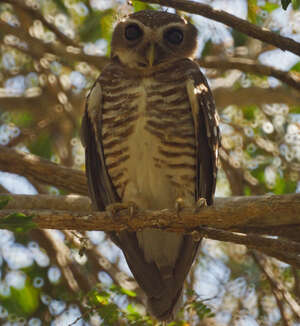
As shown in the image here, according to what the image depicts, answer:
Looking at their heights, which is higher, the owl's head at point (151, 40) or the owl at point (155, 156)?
the owl's head at point (151, 40)

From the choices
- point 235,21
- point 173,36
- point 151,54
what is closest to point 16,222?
point 235,21

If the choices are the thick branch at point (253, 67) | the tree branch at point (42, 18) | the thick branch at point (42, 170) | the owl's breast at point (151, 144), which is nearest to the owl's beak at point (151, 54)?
the owl's breast at point (151, 144)

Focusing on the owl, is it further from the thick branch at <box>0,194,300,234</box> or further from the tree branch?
the tree branch

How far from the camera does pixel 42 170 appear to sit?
430 cm

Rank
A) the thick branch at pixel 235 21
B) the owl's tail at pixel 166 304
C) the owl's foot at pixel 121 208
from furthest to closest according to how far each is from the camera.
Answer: the owl's tail at pixel 166 304 < the thick branch at pixel 235 21 < the owl's foot at pixel 121 208

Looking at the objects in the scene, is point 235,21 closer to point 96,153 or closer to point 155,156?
point 155,156

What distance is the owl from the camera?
3.89 m

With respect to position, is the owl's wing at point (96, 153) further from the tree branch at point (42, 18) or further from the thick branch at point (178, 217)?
the tree branch at point (42, 18)

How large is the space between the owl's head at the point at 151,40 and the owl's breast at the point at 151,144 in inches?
18.1

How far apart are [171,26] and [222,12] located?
982 mm

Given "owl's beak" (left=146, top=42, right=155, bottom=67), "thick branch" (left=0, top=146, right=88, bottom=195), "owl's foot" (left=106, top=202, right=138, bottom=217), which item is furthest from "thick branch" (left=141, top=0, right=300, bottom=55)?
"thick branch" (left=0, top=146, right=88, bottom=195)

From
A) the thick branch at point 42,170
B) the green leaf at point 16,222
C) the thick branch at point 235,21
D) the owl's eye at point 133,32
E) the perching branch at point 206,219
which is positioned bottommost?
the thick branch at point 42,170

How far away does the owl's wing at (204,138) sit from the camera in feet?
12.8

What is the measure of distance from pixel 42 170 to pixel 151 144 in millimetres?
927
